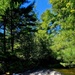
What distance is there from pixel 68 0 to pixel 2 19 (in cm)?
856

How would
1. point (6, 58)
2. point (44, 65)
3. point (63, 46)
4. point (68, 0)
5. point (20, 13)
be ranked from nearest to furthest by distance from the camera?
point (68, 0)
point (63, 46)
point (6, 58)
point (20, 13)
point (44, 65)

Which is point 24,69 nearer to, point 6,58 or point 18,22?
point 6,58

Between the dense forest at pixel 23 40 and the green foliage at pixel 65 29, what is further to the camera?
the dense forest at pixel 23 40

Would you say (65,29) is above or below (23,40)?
above

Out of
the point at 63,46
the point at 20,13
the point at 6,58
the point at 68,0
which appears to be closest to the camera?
the point at 68,0

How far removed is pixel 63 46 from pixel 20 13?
24.5ft

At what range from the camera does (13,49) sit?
24.3 metres

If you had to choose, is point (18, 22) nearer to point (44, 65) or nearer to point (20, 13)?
point (20, 13)

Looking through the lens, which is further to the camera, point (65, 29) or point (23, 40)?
point (23, 40)

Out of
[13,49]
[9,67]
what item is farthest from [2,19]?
[9,67]

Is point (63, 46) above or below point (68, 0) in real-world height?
below

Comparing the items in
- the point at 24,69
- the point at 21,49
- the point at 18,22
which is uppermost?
the point at 18,22

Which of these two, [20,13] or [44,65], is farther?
[44,65]

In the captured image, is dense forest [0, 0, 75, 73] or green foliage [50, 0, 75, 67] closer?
green foliage [50, 0, 75, 67]
